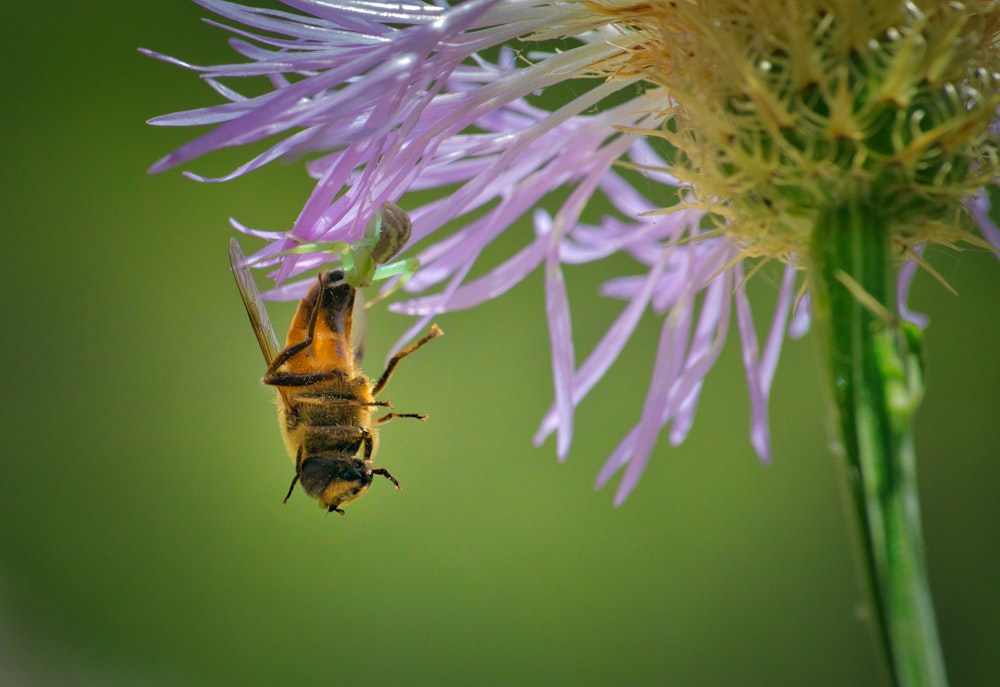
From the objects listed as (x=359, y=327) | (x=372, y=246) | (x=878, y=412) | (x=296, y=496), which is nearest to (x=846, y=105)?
(x=878, y=412)

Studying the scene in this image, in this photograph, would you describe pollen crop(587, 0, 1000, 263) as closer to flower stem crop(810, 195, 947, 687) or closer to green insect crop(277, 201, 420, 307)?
Result: flower stem crop(810, 195, 947, 687)

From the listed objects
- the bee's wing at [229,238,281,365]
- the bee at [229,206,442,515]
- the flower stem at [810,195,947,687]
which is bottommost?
the flower stem at [810,195,947,687]

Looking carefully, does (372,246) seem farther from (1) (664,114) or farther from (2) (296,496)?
(2) (296,496)

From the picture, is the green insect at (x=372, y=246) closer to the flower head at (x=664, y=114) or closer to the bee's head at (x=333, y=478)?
the flower head at (x=664, y=114)

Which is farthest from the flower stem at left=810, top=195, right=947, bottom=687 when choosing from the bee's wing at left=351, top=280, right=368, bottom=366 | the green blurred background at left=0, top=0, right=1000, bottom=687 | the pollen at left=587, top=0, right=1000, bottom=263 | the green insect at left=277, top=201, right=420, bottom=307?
the green blurred background at left=0, top=0, right=1000, bottom=687

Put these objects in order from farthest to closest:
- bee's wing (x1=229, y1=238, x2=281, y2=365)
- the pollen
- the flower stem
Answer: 1. bee's wing (x1=229, y1=238, x2=281, y2=365)
2. the pollen
3. the flower stem

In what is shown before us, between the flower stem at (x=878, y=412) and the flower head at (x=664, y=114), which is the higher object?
the flower head at (x=664, y=114)

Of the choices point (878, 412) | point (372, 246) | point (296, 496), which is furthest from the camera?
point (296, 496)

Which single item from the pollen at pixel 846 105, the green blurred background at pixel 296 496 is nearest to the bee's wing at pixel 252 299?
the pollen at pixel 846 105
